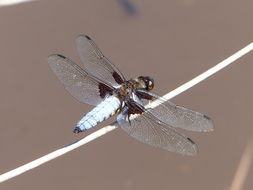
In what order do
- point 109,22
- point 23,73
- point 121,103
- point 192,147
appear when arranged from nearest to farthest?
point 192,147 → point 121,103 → point 23,73 → point 109,22

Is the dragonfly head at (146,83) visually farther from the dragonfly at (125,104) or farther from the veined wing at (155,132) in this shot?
the veined wing at (155,132)

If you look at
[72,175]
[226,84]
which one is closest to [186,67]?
[226,84]

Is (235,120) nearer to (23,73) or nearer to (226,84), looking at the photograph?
(226,84)

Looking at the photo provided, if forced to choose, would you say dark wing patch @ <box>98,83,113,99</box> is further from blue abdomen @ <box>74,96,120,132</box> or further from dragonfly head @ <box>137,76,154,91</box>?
dragonfly head @ <box>137,76,154,91</box>

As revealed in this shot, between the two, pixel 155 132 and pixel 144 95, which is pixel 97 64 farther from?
pixel 155 132

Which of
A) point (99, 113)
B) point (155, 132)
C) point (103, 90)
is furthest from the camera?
point (103, 90)

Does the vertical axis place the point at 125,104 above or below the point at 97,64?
below

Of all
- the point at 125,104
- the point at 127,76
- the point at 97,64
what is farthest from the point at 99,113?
the point at 127,76

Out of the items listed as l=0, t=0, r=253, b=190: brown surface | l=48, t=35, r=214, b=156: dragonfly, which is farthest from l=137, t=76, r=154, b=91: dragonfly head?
l=0, t=0, r=253, b=190: brown surface
